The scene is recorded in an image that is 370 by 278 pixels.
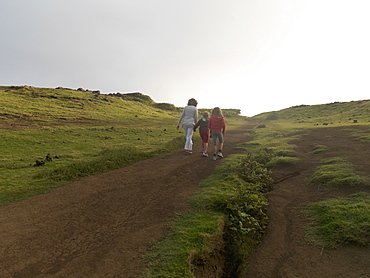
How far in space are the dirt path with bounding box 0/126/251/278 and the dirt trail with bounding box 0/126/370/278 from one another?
0.02m

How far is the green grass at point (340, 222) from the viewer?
4324 mm

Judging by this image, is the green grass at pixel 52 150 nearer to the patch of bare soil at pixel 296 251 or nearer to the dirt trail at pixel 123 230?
the dirt trail at pixel 123 230

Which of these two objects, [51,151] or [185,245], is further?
[51,151]

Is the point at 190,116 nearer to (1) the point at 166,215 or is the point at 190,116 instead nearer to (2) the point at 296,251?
(1) the point at 166,215

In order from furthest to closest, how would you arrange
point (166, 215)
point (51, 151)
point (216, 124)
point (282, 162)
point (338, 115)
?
point (338, 115)
point (51, 151)
point (216, 124)
point (282, 162)
point (166, 215)

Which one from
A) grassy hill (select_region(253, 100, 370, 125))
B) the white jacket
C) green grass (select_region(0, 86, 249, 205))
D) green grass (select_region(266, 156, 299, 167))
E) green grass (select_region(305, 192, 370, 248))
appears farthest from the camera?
grassy hill (select_region(253, 100, 370, 125))

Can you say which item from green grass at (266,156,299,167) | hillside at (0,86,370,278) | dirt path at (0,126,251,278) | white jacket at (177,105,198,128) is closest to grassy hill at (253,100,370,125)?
green grass at (266,156,299,167)

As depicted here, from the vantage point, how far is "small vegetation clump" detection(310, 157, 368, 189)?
6.58m

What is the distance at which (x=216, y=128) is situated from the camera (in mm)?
11945

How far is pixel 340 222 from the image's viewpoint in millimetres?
4703

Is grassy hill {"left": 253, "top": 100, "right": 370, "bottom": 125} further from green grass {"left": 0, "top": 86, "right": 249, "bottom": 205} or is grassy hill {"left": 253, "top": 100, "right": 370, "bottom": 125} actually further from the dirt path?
the dirt path

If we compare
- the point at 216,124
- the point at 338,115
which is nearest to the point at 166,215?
the point at 216,124

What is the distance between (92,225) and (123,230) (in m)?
0.81

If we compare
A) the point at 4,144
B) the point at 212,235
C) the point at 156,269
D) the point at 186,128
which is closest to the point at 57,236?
the point at 156,269
